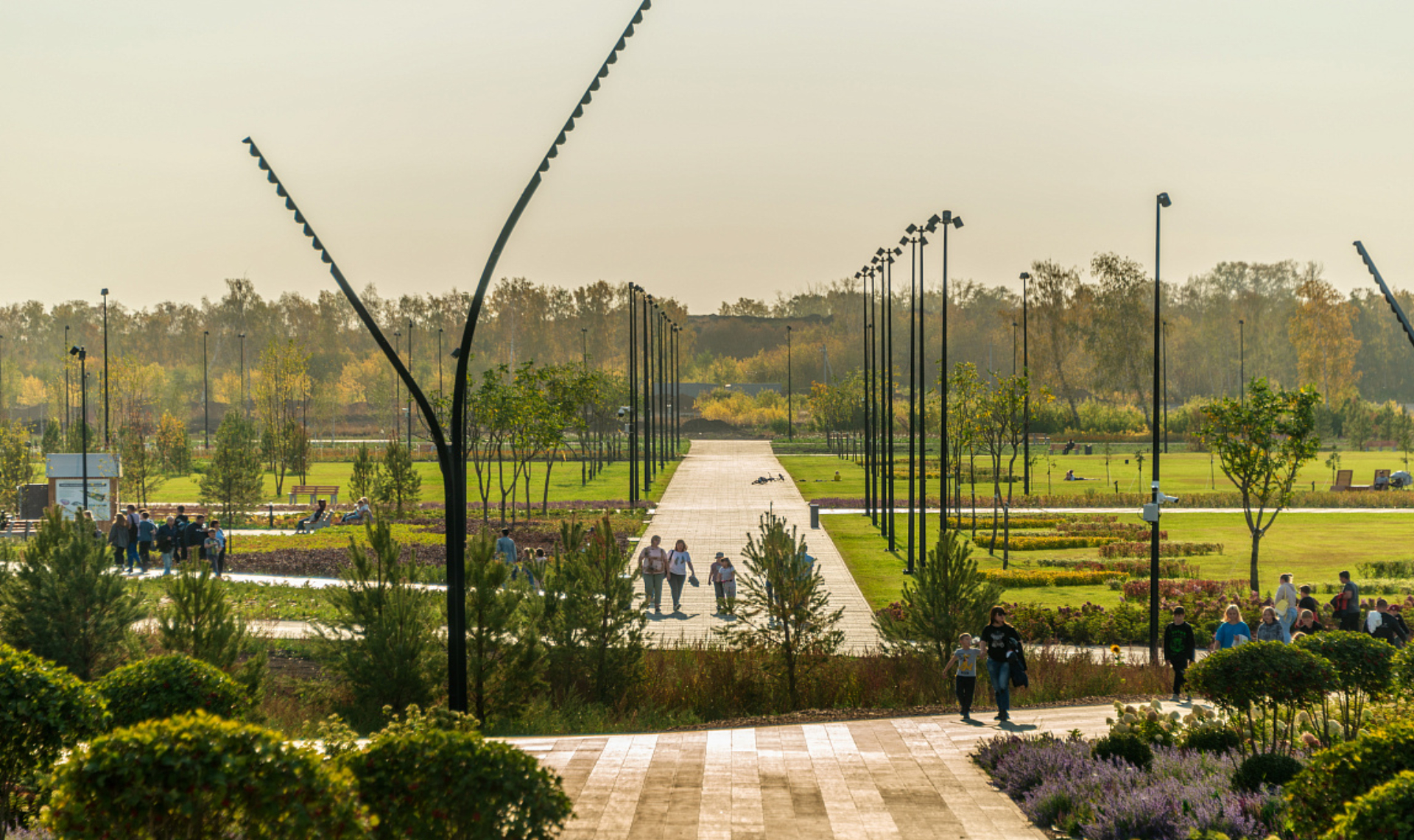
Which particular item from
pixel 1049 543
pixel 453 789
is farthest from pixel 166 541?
pixel 453 789

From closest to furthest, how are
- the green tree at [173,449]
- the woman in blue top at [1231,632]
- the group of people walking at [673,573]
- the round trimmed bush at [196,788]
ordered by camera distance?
1. the round trimmed bush at [196,788]
2. the woman in blue top at [1231,632]
3. the group of people walking at [673,573]
4. the green tree at [173,449]

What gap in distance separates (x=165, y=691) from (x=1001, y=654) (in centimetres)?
862

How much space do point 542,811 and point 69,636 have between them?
38.2ft

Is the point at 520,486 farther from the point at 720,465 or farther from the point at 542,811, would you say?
the point at 542,811

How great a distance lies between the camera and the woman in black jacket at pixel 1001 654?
1301 cm

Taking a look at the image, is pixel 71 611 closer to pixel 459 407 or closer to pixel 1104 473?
pixel 459 407

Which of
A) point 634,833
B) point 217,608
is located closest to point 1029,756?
point 634,833

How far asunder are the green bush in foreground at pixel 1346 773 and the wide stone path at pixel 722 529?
961 centimetres

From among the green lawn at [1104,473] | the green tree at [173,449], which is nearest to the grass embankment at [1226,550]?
the green lawn at [1104,473]

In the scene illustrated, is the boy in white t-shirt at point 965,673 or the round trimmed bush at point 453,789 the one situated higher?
the round trimmed bush at point 453,789

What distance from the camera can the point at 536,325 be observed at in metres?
161

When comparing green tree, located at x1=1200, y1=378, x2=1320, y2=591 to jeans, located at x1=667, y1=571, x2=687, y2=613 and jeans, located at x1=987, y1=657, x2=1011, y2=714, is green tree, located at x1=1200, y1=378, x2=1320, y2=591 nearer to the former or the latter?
jeans, located at x1=667, y1=571, x2=687, y2=613

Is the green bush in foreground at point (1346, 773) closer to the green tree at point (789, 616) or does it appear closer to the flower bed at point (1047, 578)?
the green tree at point (789, 616)

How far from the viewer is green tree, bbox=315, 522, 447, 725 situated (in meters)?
12.7
